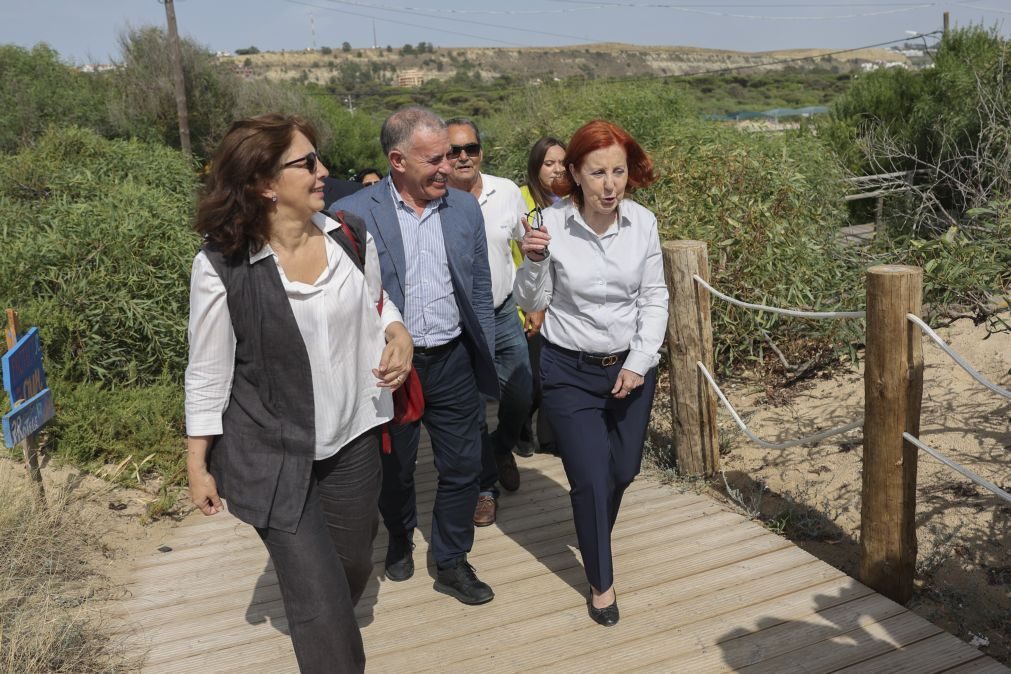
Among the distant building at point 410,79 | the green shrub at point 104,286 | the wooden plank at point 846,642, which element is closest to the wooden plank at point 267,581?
the wooden plank at point 846,642

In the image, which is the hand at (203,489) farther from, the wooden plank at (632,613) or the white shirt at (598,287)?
the white shirt at (598,287)

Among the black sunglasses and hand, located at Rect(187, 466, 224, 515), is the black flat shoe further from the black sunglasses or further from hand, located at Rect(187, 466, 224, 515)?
the black sunglasses

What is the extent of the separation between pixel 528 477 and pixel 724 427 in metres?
1.40

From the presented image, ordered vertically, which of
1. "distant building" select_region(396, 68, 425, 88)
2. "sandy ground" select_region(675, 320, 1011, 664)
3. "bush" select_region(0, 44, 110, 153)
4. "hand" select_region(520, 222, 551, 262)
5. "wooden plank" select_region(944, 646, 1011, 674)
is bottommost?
"sandy ground" select_region(675, 320, 1011, 664)

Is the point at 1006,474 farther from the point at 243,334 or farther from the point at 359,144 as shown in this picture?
the point at 359,144

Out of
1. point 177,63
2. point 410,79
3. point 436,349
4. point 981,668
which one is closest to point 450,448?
point 436,349

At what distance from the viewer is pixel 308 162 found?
2438mm

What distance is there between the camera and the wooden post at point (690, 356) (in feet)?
14.3

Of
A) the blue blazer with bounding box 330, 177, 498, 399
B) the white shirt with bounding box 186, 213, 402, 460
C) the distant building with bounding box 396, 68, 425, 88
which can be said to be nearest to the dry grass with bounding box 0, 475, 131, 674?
the white shirt with bounding box 186, 213, 402, 460

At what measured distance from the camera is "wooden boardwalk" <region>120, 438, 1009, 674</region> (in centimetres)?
305

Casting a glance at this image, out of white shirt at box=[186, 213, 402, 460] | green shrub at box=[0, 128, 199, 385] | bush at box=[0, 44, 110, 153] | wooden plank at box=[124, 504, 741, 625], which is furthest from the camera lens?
bush at box=[0, 44, 110, 153]

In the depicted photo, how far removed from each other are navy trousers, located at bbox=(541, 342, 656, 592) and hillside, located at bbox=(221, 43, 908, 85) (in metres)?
98.3

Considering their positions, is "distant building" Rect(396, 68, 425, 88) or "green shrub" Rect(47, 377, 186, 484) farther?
"distant building" Rect(396, 68, 425, 88)

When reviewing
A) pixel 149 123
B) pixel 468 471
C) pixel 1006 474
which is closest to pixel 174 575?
pixel 468 471
